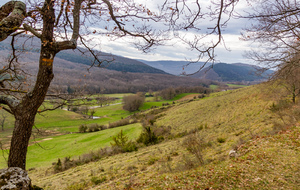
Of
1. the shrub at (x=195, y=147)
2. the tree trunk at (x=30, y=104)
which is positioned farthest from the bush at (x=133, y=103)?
the tree trunk at (x=30, y=104)

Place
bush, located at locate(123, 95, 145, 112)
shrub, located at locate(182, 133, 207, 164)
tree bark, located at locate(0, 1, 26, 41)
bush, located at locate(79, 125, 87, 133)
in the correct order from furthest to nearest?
bush, located at locate(123, 95, 145, 112) < bush, located at locate(79, 125, 87, 133) < shrub, located at locate(182, 133, 207, 164) < tree bark, located at locate(0, 1, 26, 41)

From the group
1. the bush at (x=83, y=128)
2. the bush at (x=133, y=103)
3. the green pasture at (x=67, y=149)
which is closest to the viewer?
the green pasture at (x=67, y=149)

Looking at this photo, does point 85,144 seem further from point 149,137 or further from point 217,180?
point 217,180

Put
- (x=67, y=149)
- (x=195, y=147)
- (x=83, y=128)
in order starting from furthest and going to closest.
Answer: (x=83, y=128), (x=67, y=149), (x=195, y=147)

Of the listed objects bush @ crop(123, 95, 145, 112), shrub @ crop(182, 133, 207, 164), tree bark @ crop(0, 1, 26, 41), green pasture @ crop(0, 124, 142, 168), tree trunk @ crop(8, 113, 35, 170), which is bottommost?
green pasture @ crop(0, 124, 142, 168)

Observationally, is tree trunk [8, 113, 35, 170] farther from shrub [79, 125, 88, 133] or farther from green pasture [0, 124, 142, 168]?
shrub [79, 125, 88, 133]

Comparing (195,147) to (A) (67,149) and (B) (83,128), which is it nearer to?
(A) (67,149)

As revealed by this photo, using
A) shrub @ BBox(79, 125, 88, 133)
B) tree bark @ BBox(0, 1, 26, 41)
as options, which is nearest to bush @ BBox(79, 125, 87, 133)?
shrub @ BBox(79, 125, 88, 133)

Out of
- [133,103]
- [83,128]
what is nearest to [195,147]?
[83,128]

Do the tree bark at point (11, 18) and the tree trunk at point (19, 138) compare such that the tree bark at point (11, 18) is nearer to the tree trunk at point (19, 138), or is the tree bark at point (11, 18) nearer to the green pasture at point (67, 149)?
the tree trunk at point (19, 138)

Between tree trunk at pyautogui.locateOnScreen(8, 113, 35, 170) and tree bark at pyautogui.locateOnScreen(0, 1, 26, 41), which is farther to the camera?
tree trunk at pyautogui.locateOnScreen(8, 113, 35, 170)

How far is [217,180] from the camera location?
504 cm

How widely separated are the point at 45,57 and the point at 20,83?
114 inches

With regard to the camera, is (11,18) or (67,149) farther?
(67,149)
